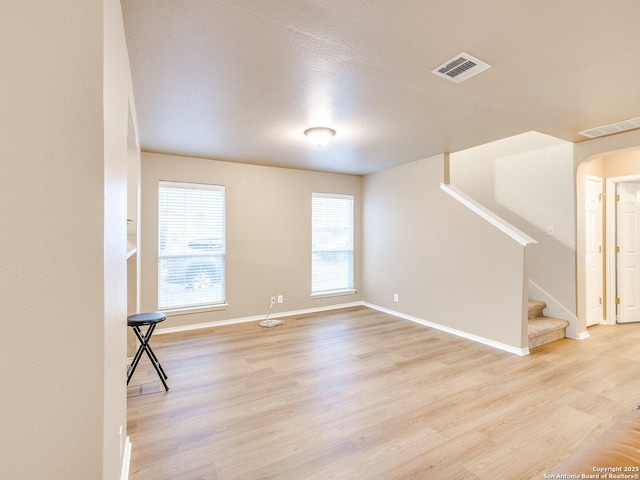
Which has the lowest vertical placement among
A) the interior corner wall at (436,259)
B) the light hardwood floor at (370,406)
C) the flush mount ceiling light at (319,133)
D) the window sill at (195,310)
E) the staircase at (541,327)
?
the light hardwood floor at (370,406)

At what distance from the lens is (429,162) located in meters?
4.66

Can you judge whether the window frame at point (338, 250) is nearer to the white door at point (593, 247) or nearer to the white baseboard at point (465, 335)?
the white baseboard at point (465, 335)

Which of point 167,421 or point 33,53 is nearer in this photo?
point 33,53

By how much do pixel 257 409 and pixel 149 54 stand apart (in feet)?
8.75

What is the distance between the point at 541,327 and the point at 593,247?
5.71 feet

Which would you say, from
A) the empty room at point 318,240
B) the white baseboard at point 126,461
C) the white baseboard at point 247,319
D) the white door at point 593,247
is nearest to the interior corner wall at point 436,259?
the empty room at point 318,240

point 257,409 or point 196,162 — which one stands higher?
point 196,162

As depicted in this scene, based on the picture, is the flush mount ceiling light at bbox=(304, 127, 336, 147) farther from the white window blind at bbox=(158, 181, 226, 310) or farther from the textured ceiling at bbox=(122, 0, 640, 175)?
the white window blind at bbox=(158, 181, 226, 310)

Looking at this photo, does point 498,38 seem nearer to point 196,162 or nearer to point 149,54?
point 149,54

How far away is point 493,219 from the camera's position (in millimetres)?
3830

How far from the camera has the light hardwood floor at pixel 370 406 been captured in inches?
72.6

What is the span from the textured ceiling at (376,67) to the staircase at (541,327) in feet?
7.49

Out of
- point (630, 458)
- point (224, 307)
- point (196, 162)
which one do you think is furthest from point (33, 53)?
point (224, 307)

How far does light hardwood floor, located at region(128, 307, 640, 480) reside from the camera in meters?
1.84
